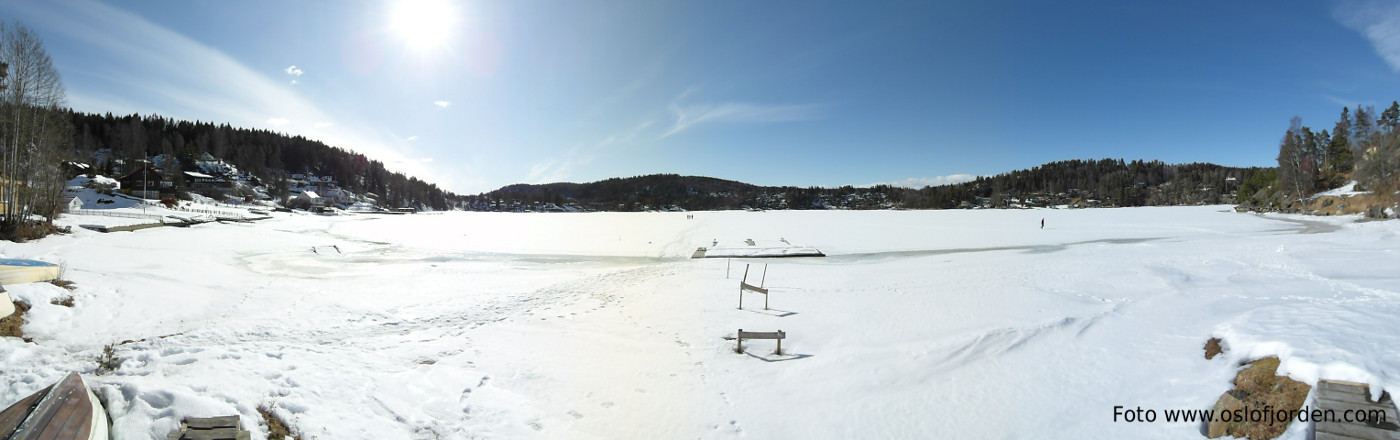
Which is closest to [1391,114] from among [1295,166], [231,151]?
[1295,166]

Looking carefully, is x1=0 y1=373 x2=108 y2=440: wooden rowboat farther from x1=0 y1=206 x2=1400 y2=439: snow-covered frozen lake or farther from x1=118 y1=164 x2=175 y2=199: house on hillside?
x1=118 y1=164 x2=175 y2=199: house on hillside

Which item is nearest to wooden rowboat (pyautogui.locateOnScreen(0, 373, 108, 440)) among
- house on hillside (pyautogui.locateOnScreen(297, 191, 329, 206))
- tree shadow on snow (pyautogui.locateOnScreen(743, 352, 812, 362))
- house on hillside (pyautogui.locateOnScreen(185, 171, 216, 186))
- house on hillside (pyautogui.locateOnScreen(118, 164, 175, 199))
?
→ tree shadow on snow (pyautogui.locateOnScreen(743, 352, 812, 362))

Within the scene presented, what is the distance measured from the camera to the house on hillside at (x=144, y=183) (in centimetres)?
6394

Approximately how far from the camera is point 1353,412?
4.16m

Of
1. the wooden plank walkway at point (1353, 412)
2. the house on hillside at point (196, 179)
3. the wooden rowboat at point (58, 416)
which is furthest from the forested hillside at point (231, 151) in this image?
the wooden plank walkway at point (1353, 412)

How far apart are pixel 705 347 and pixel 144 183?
90816 millimetres

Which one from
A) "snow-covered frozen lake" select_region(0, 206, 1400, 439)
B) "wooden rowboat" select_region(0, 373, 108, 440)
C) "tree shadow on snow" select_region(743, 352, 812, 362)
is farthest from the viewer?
"tree shadow on snow" select_region(743, 352, 812, 362)

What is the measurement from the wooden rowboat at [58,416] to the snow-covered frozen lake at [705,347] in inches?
9.0

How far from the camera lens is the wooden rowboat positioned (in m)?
3.65

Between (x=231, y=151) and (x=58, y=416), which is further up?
(x=231, y=151)

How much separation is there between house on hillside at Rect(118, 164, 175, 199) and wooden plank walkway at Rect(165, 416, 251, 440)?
285ft

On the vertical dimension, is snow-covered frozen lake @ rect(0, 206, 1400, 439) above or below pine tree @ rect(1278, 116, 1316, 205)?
below

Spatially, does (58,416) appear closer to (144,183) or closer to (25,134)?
(25,134)

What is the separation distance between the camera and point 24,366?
18.0ft
